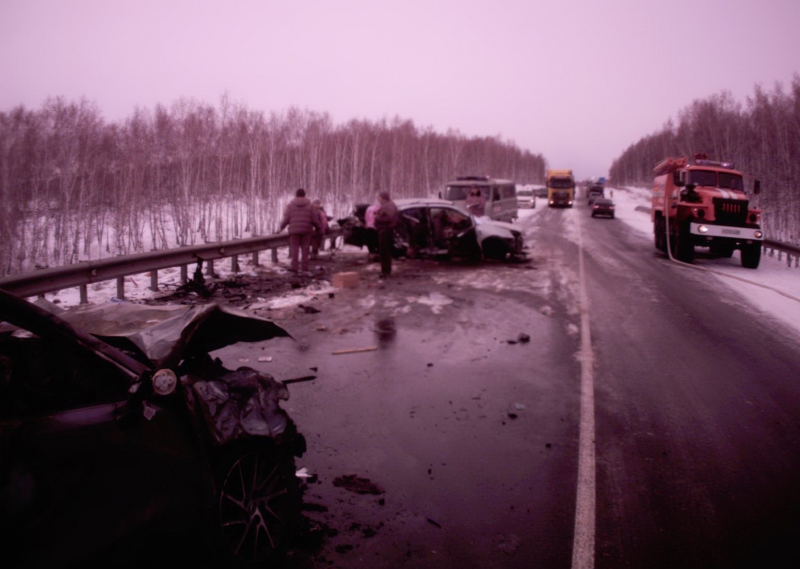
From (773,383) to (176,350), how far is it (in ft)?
21.2

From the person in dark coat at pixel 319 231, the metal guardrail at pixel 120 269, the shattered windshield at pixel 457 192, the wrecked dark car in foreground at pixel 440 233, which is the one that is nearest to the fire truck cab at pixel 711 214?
the wrecked dark car in foreground at pixel 440 233

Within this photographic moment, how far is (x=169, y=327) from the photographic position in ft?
10.7

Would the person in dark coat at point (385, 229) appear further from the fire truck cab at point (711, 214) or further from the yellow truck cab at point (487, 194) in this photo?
the fire truck cab at point (711, 214)

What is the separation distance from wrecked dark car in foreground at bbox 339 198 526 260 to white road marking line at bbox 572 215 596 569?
9461 mm

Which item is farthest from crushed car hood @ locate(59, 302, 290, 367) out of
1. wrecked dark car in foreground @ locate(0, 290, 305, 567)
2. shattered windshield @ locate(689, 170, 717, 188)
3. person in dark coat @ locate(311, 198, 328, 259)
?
shattered windshield @ locate(689, 170, 717, 188)

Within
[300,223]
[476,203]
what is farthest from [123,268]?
[476,203]

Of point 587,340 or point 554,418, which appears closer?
point 554,418

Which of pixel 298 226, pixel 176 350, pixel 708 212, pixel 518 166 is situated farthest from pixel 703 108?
pixel 518 166

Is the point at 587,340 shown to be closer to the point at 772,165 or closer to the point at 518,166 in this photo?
the point at 772,165

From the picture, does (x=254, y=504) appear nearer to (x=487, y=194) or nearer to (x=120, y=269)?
(x=120, y=269)

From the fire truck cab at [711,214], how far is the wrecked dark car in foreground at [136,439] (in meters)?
16.8

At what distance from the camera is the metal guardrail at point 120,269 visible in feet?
27.0

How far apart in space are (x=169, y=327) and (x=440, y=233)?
14.2 m

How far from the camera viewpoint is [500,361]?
7602 mm
